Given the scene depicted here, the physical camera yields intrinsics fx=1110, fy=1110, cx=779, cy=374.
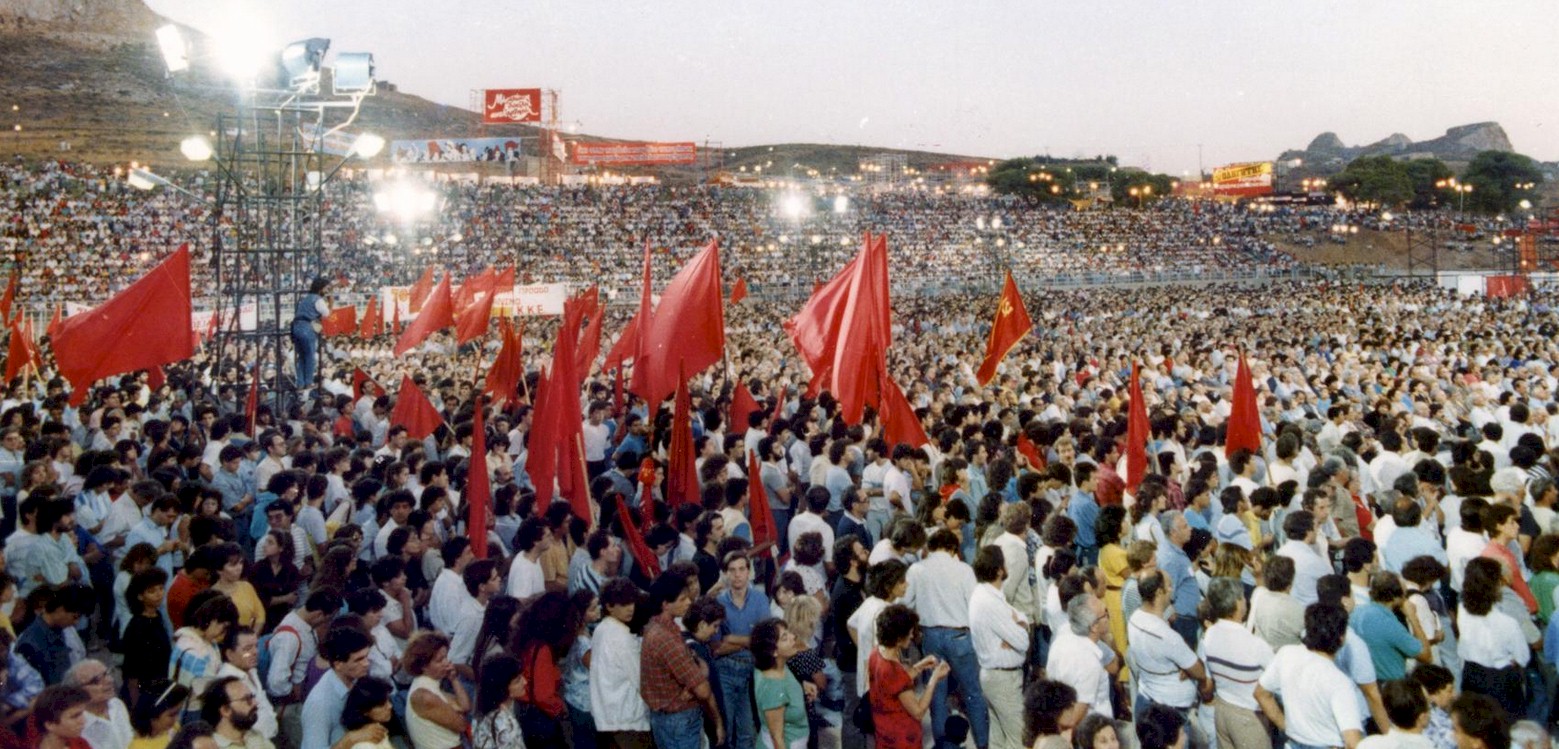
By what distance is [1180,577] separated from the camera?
5.47m

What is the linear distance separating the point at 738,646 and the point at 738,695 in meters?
0.26

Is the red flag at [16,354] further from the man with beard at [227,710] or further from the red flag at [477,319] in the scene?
the man with beard at [227,710]

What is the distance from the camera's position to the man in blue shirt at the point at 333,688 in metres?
4.01

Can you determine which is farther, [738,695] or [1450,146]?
[1450,146]

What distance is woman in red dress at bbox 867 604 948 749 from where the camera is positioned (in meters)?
4.42

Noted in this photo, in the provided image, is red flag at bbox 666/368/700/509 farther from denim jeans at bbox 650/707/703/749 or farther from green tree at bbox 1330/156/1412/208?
green tree at bbox 1330/156/1412/208

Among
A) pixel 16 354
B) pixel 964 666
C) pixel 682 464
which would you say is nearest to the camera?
pixel 964 666

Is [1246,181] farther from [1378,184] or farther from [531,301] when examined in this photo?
[531,301]

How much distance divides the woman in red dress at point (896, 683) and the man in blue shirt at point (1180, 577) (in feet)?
5.14

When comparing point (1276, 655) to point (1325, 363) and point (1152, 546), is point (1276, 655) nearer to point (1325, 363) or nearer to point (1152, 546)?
point (1152, 546)

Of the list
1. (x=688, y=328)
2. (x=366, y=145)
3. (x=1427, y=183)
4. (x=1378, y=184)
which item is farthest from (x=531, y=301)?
(x=1427, y=183)

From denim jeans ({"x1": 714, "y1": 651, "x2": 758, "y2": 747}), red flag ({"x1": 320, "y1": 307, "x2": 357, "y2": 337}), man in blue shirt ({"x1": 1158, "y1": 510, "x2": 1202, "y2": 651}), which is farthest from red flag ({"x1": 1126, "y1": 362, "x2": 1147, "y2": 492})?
red flag ({"x1": 320, "y1": 307, "x2": 357, "y2": 337})

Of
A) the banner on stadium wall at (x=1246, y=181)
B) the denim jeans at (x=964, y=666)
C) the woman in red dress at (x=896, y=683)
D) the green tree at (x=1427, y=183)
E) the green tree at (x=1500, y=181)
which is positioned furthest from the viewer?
the banner on stadium wall at (x=1246, y=181)

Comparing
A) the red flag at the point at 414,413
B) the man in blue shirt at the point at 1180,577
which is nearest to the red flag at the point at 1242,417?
the man in blue shirt at the point at 1180,577
